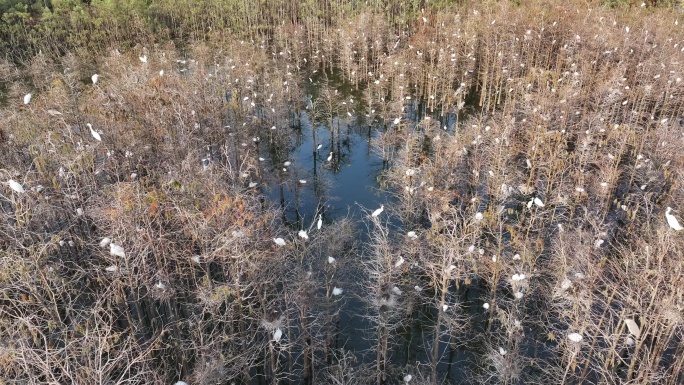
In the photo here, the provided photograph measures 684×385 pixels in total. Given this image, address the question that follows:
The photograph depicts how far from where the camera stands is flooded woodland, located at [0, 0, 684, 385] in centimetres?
1962

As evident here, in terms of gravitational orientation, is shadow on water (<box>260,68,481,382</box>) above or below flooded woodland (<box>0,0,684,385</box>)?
below

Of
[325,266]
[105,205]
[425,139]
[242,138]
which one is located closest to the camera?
[105,205]

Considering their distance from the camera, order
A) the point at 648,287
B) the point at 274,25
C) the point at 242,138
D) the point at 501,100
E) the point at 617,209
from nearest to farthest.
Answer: the point at 648,287 → the point at 617,209 → the point at 242,138 → the point at 501,100 → the point at 274,25

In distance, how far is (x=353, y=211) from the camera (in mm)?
38281

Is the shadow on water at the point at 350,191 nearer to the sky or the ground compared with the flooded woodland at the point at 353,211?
nearer to the ground

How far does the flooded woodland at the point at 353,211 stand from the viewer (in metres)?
19.6

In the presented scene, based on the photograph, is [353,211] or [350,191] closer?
[353,211]

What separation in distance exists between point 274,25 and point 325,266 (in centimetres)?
6366

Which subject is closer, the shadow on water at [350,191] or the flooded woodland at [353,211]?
the flooded woodland at [353,211]

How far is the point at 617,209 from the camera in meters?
35.6

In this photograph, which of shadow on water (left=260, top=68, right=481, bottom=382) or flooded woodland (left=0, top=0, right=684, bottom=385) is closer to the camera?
flooded woodland (left=0, top=0, right=684, bottom=385)

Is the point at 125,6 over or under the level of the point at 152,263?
over

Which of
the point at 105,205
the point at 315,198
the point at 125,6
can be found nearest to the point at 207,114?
the point at 315,198

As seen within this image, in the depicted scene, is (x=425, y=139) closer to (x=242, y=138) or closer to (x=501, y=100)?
(x=501, y=100)
